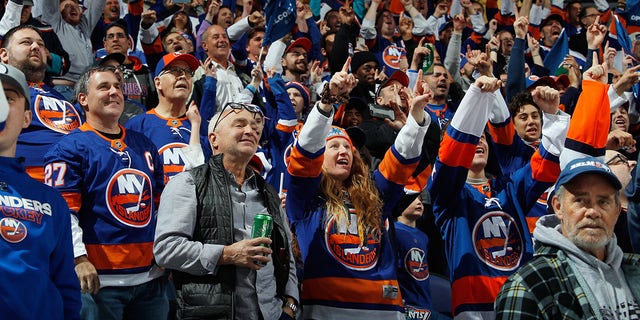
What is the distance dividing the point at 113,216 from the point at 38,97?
1.49 meters

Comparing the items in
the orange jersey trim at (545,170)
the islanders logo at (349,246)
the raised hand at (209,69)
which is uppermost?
the raised hand at (209,69)

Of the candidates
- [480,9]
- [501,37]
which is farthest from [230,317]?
[480,9]

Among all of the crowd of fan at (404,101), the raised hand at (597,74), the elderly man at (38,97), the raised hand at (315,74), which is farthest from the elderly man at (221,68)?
the raised hand at (597,74)

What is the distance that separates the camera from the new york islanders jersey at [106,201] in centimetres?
458

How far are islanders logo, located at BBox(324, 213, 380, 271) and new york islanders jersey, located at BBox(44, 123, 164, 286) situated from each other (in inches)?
37.8

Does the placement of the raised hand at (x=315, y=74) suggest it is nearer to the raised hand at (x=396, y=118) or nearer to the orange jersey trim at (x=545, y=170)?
the raised hand at (x=396, y=118)

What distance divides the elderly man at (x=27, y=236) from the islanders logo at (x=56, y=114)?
2.17 metres

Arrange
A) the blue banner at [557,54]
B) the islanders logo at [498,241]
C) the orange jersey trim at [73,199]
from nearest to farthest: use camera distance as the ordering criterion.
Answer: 1. the orange jersey trim at [73,199]
2. the islanders logo at [498,241]
3. the blue banner at [557,54]

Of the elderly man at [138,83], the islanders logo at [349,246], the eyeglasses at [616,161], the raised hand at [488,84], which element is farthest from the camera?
the elderly man at [138,83]

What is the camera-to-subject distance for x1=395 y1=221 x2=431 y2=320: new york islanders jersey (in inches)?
228

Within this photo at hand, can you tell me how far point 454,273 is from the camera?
5.29m

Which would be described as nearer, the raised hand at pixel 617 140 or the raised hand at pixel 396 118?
the raised hand at pixel 396 118

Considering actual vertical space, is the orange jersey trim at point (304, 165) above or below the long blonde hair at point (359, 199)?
above

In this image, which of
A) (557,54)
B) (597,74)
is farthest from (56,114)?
(557,54)
